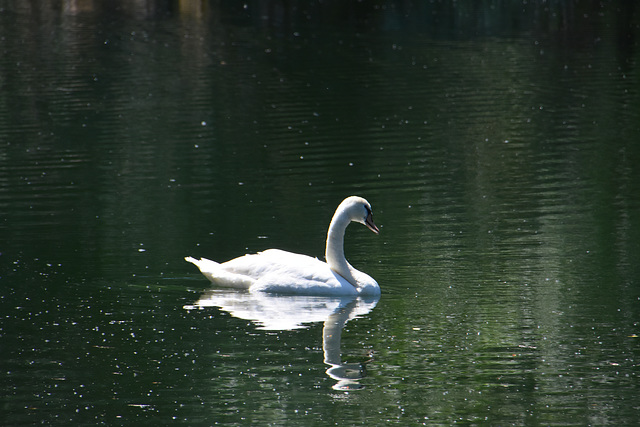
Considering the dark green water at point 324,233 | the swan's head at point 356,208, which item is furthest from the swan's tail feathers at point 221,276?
the swan's head at point 356,208

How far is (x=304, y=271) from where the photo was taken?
13.4m

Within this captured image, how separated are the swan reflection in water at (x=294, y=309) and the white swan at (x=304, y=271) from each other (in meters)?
0.11

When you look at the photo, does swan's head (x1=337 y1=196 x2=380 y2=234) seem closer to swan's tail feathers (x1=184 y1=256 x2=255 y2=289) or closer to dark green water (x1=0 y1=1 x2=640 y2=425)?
dark green water (x1=0 y1=1 x2=640 y2=425)

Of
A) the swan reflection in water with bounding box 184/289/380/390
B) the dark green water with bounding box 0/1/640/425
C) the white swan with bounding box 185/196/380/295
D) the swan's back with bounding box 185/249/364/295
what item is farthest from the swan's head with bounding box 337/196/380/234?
the swan reflection in water with bounding box 184/289/380/390

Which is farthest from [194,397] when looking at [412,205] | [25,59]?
[25,59]

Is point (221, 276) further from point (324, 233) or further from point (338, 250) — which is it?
point (324, 233)

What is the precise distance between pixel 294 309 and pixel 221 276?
1.32 m

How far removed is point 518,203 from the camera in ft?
60.4

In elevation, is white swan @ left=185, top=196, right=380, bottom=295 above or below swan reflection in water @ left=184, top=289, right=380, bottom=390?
above

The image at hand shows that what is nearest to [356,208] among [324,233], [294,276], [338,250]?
[338,250]

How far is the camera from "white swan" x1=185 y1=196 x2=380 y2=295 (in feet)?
43.6

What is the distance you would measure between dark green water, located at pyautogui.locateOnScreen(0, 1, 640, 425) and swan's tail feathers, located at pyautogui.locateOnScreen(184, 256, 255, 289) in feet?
0.71

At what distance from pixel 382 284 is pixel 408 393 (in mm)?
4031

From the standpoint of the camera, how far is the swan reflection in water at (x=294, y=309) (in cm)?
1190
